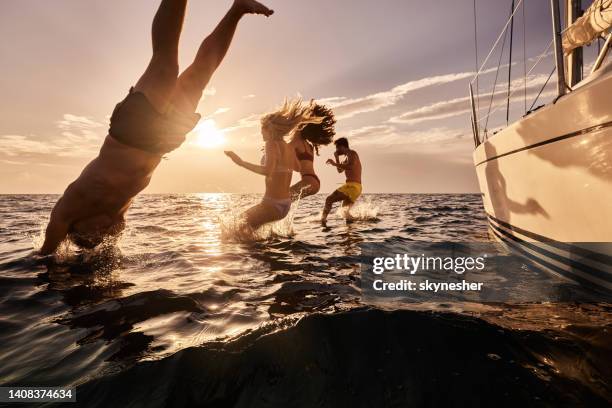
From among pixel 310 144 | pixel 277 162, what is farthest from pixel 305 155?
pixel 277 162

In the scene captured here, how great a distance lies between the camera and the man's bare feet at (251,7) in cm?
270

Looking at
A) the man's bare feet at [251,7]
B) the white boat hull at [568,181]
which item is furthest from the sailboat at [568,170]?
the man's bare feet at [251,7]

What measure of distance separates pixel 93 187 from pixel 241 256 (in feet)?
6.01

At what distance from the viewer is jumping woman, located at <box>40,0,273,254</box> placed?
2473 mm

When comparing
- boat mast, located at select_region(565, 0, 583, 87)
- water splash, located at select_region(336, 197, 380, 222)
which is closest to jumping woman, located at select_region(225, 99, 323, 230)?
boat mast, located at select_region(565, 0, 583, 87)

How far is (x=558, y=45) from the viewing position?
9.27 feet

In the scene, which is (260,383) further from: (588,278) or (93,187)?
(588,278)

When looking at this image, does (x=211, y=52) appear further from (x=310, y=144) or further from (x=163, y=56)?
(x=310, y=144)

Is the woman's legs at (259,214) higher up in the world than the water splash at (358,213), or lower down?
higher up

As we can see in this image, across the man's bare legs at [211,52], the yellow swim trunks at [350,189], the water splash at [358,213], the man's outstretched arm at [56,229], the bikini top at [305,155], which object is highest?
the man's bare legs at [211,52]

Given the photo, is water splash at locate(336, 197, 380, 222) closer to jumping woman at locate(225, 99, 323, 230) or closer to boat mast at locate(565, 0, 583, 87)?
jumping woman at locate(225, 99, 323, 230)

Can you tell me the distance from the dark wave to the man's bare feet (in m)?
2.60

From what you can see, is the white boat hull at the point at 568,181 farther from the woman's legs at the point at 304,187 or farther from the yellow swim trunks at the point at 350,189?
the yellow swim trunks at the point at 350,189

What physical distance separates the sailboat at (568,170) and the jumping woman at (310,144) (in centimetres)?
331
